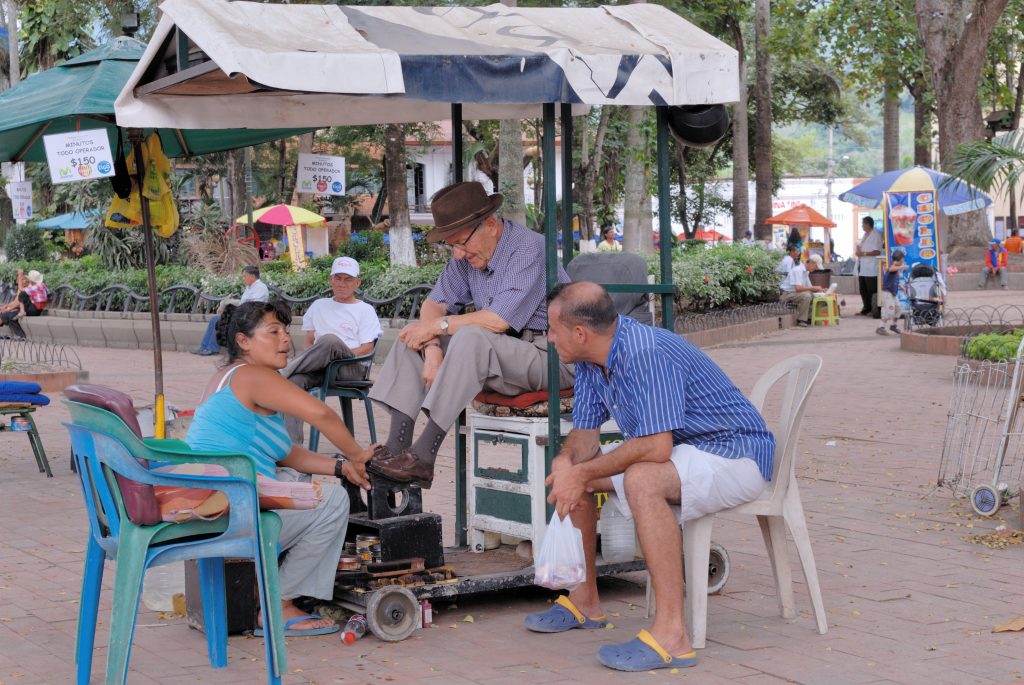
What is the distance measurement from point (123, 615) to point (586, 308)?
6.38 ft

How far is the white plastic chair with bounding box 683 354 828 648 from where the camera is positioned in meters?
4.79

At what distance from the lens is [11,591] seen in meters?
5.84

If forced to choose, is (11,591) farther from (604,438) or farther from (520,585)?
(604,438)

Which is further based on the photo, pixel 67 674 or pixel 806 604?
pixel 806 604

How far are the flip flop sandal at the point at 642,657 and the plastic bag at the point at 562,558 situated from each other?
33 cm

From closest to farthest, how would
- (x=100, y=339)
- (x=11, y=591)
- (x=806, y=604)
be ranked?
1. (x=806, y=604)
2. (x=11, y=591)
3. (x=100, y=339)

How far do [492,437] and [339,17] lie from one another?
194 centimetres

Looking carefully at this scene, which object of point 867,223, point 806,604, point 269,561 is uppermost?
point 867,223

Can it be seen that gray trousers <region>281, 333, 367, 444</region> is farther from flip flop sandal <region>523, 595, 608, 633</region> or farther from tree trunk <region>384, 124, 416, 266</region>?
tree trunk <region>384, 124, 416, 266</region>

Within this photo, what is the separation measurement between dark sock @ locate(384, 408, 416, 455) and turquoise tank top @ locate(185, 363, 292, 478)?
1.91 feet

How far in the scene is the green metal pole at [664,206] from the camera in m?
5.57

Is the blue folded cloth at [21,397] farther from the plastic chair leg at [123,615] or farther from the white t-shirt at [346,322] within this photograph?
the plastic chair leg at [123,615]

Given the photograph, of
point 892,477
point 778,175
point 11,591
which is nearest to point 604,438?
point 11,591

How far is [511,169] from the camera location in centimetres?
1559
